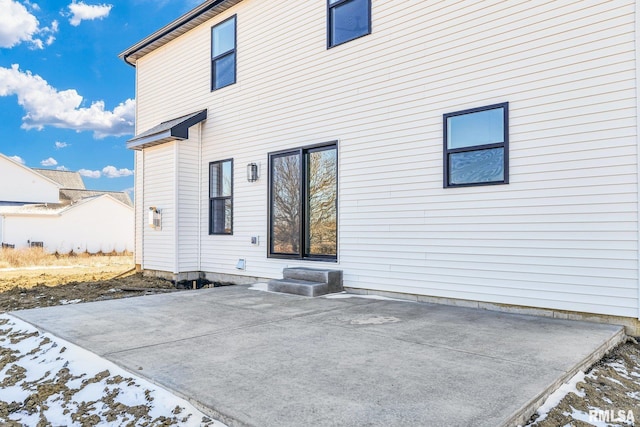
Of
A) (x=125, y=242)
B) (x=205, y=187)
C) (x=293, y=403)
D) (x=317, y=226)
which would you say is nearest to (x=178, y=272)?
(x=205, y=187)

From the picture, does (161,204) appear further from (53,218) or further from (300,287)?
(53,218)

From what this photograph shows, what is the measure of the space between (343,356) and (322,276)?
9.78ft

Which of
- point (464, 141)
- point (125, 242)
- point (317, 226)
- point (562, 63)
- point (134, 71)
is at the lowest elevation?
point (125, 242)

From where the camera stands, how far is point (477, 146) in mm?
5000

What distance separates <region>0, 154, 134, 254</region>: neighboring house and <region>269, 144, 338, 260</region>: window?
713 inches

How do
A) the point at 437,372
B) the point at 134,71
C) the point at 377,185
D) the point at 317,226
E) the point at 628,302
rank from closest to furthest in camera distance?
the point at 437,372
the point at 628,302
the point at 377,185
the point at 317,226
the point at 134,71

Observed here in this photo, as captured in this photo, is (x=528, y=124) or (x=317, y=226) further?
(x=317, y=226)

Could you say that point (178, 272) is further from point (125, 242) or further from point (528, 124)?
point (125, 242)

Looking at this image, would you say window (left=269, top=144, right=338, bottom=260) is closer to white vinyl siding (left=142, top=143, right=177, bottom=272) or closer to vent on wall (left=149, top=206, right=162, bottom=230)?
white vinyl siding (left=142, top=143, right=177, bottom=272)

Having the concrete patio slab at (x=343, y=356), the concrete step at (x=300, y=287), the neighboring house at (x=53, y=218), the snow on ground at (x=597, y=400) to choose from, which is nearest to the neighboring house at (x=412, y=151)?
the concrete step at (x=300, y=287)

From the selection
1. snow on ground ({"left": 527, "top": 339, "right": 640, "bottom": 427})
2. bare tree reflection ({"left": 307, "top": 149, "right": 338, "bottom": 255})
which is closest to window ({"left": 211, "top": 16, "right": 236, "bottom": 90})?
bare tree reflection ({"left": 307, "top": 149, "right": 338, "bottom": 255})

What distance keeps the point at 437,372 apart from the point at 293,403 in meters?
1.05

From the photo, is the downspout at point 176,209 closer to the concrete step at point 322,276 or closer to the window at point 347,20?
the concrete step at point 322,276

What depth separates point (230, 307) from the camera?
526 cm
